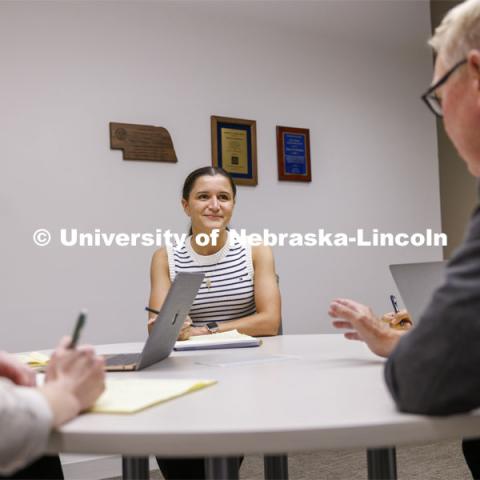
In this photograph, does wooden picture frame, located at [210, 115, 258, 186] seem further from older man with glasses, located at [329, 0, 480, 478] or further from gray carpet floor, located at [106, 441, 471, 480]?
older man with glasses, located at [329, 0, 480, 478]

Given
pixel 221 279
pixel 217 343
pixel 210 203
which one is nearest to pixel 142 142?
pixel 210 203

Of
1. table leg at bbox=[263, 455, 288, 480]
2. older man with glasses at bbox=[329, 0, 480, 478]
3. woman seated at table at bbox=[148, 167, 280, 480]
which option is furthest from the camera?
woman seated at table at bbox=[148, 167, 280, 480]

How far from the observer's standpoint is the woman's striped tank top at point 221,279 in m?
2.39

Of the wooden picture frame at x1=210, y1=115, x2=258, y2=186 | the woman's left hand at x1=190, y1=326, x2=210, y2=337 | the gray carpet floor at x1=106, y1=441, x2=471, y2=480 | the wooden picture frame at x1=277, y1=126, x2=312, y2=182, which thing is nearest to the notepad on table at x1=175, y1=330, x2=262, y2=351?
the woman's left hand at x1=190, y1=326, x2=210, y2=337

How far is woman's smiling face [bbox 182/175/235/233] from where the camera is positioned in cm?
258

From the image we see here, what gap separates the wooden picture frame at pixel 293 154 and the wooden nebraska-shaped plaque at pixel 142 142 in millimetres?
665

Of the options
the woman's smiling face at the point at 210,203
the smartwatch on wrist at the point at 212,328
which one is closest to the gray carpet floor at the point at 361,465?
the smartwatch on wrist at the point at 212,328

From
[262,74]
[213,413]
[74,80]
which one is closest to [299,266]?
[262,74]

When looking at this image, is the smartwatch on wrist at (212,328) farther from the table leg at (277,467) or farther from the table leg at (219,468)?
the table leg at (219,468)

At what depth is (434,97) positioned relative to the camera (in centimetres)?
105

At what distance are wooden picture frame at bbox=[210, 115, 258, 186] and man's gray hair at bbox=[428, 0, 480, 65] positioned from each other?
249 cm

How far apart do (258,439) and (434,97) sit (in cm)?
67

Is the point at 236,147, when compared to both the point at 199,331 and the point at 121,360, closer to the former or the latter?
the point at 199,331

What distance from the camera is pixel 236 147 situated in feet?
11.2
